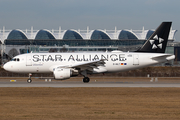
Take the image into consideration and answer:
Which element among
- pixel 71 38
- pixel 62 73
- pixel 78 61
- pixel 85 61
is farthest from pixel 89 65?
pixel 71 38

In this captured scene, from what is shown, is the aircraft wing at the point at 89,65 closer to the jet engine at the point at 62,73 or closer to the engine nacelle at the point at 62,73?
the jet engine at the point at 62,73

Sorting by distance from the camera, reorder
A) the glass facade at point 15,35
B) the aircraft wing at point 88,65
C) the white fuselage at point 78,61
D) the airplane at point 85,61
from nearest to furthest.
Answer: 1. the aircraft wing at point 88,65
2. the airplane at point 85,61
3. the white fuselage at point 78,61
4. the glass facade at point 15,35

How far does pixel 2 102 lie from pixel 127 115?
347 inches

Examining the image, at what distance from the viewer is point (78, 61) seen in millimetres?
37219

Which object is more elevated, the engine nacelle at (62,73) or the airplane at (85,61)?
the airplane at (85,61)

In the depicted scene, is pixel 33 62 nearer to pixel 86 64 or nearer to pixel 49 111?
pixel 86 64

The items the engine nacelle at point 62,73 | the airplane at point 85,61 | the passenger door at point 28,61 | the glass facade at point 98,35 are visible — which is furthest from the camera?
the glass facade at point 98,35

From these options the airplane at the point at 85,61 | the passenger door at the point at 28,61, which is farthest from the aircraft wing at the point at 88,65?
the passenger door at the point at 28,61

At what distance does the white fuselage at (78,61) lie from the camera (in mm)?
37094

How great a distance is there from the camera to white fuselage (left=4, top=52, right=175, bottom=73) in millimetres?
37094

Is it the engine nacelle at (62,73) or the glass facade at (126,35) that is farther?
the glass facade at (126,35)

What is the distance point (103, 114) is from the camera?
15.1 meters

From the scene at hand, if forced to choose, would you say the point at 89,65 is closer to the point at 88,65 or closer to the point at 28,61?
the point at 88,65

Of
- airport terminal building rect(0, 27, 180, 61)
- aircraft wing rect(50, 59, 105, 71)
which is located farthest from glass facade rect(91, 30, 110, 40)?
aircraft wing rect(50, 59, 105, 71)
